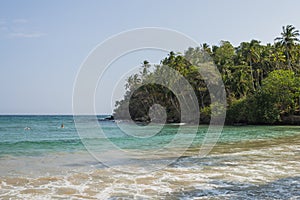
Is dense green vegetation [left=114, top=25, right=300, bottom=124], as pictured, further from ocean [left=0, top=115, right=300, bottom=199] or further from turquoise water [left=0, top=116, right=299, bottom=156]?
ocean [left=0, top=115, right=300, bottom=199]

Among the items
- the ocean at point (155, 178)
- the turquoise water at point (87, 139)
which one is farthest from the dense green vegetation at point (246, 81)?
the ocean at point (155, 178)

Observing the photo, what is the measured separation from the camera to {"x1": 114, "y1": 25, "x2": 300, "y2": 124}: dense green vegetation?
4441 centimetres

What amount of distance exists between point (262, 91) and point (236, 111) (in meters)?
5.38

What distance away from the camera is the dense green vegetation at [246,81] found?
44406 mm

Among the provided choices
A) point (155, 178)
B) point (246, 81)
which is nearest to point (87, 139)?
point (155, 178)

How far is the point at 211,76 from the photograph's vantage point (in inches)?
1975

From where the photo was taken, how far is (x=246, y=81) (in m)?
51.6

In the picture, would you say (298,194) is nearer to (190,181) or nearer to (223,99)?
(190,181)

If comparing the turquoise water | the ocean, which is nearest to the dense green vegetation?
the turquoise water

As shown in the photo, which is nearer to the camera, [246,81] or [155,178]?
[155,178]

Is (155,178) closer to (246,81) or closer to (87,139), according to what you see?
(87,139)

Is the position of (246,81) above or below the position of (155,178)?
above

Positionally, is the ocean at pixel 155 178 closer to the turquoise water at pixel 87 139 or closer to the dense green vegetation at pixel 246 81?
the turquoise water at pixel 87 139

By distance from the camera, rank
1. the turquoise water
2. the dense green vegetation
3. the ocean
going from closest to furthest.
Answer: the ocean, the turquoise water, the dense green vegetation
